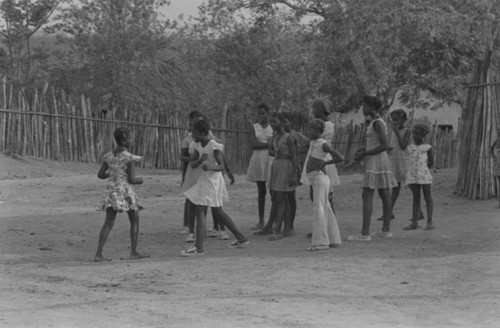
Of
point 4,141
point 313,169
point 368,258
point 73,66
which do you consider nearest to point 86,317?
point 368,258

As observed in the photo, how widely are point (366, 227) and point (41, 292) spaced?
12.3 ft

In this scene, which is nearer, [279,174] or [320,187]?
[320,187]

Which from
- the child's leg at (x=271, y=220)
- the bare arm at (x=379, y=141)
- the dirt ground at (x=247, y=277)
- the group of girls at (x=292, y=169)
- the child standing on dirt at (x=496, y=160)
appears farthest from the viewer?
the child standing on dirt at (x=496, y=160)

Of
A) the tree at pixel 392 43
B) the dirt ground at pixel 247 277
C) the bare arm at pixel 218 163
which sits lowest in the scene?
the dirt ground at pixel 247 277

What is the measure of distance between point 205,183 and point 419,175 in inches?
111

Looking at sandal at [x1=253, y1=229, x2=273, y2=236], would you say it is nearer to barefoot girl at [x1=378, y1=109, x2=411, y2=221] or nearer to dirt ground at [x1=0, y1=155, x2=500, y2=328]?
dirt ground at [x1=0, y1=155, x2=500, y2=328]

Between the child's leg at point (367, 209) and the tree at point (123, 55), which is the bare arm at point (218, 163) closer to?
the child's leg at point (367, 209)

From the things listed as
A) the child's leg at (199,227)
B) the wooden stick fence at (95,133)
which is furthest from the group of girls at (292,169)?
the wooden stick fence at (95,133)

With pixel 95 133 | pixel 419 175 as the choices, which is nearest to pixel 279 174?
pixel 419 175

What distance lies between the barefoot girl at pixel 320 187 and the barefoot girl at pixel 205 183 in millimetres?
874

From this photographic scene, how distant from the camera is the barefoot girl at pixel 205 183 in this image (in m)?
7.78

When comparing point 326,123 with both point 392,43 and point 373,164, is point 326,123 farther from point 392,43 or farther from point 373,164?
point 392,43

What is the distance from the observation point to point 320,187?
7953mm

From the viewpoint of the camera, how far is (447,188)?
1341 cm
